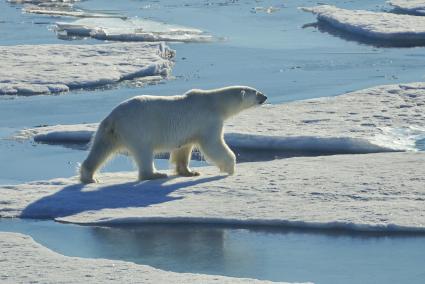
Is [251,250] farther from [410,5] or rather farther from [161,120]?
[410,5]

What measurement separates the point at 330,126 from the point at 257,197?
3.16 meters

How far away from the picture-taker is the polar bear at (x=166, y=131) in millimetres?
9891

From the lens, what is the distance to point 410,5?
23.0 meters

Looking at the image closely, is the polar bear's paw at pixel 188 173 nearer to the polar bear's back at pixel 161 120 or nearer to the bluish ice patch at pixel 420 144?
the polar bear's back at pixel 161 120

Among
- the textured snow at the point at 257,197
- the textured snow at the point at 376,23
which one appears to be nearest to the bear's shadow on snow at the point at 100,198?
the textured snow at the point at 257,197

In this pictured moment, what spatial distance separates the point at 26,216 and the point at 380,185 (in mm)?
3001

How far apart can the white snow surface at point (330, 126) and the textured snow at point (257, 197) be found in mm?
1103

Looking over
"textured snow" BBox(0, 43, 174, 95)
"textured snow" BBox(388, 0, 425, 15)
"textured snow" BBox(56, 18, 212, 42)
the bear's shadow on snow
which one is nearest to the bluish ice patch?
Answer: the bear's shadow on snow

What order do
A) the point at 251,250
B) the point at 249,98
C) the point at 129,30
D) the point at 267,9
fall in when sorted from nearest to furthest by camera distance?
the point at 251,250 → the point at 249,98 → the point at 129,30 → the point at 267,9

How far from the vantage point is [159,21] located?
2205 cm

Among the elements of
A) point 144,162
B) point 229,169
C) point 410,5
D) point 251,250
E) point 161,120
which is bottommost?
point 251,250

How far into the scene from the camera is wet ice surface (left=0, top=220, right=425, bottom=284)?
7.75 metres

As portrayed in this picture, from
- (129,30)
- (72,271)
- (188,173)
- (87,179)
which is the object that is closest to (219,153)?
(188,173)

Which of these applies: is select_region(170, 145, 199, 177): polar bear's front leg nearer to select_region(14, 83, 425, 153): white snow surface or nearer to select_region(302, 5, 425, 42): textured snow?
select_region(14, 83, 425, 153): white snow surface
